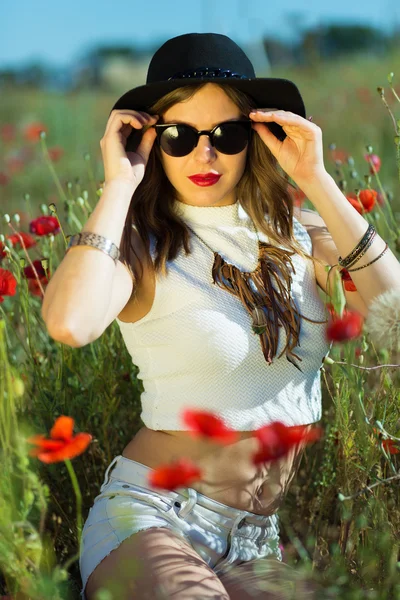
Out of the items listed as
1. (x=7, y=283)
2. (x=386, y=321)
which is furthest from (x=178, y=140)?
(x=386, y=321)

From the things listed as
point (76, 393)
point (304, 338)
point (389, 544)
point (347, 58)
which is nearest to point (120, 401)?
point (76, 393)

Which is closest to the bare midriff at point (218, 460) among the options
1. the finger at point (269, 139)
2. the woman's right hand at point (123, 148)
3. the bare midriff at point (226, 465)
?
the bare midriff at point (226, 465)

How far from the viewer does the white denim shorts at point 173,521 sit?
1.91 meters

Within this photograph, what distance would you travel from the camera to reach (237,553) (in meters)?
1.96

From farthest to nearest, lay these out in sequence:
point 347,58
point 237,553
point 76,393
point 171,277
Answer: point 347,58
point 76,393
point 171,277
point 237,553

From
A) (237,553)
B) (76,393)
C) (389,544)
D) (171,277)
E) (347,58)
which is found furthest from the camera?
A: (347,58)

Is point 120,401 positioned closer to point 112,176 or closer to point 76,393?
point 76,393

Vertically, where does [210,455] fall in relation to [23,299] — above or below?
below

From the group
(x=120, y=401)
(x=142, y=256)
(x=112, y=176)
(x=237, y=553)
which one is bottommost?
(x=237, y=553)

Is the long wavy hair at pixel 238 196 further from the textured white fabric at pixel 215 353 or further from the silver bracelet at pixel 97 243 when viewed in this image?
the silver bracelet at pixel 97 243

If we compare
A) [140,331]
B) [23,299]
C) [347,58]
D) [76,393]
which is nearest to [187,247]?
[140,331]

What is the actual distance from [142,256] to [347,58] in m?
14.3

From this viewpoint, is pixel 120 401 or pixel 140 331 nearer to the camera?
pixel 140 331

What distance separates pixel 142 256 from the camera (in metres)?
2.12
